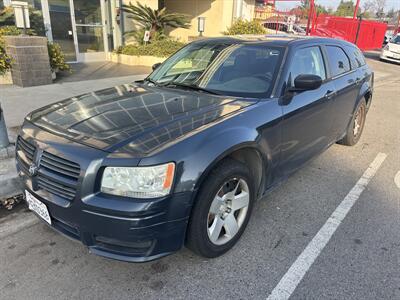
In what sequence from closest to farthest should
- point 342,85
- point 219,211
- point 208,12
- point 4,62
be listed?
point 219,211 < point 342,85 < point 4,62 < point 208,12

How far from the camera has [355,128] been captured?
17.3 feet

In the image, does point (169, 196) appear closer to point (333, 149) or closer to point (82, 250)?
point (82, 250)

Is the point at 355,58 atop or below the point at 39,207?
atop

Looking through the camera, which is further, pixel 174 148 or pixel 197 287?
pixel 197 287

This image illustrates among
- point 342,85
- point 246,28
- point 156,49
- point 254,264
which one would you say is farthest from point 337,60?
point 246,28

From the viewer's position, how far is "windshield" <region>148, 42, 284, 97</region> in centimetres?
313

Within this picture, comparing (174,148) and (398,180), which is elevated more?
(174,148)

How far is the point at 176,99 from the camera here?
2947mm

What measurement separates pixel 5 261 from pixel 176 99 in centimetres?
190

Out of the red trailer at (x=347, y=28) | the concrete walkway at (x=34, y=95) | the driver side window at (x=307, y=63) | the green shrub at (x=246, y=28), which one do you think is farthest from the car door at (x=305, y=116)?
the red trailer at (x=347, y=28)

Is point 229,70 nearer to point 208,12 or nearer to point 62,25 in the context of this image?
point 62,25

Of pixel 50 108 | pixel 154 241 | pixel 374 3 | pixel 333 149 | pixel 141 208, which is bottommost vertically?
pixel 333 149

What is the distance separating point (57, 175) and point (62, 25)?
Answer: 9.99 m

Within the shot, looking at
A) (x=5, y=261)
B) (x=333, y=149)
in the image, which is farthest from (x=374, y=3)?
(x=5, y=261)
